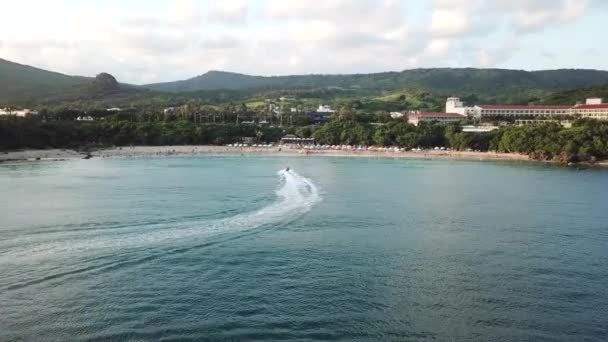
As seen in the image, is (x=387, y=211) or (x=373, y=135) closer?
(x=387, y=211)

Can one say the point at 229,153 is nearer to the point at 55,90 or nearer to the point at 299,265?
the point at 299,265

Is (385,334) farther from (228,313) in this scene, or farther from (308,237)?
(308,237)

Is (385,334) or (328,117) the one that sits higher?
(328,117)

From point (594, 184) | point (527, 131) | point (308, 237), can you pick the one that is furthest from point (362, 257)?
point (527, 131)

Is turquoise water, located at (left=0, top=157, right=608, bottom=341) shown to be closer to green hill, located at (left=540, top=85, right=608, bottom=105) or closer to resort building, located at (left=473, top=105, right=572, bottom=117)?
resort building, located at (left=473, top=105, right=572, bottom=117)

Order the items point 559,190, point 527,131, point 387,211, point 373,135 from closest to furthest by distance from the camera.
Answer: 1. point 387,211
2. point 559,190
3. point 527,131
4. point 373,135

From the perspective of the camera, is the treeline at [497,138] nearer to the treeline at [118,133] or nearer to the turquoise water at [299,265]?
the treeline at [118,133]

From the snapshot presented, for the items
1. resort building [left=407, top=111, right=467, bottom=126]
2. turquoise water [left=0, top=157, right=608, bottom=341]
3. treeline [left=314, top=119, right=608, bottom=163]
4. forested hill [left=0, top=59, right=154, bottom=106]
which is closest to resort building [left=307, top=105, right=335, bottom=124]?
treeline [left=314, top=119, right=608, bottom=163]

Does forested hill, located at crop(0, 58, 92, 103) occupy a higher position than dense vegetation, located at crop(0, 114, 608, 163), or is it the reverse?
forested hill, located at crop(0, 58, 92, 103)

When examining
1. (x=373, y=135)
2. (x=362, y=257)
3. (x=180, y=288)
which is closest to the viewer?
(x=180, y=288)
